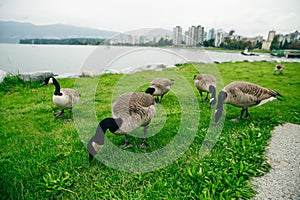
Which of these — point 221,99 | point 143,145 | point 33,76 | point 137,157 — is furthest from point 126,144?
point 33,76

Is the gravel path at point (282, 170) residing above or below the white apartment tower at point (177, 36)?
below

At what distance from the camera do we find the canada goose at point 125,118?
309 centimetres

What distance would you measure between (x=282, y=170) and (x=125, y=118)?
287cm

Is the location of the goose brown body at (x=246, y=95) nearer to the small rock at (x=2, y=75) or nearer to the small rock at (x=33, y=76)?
the small rock at (x=33, y=76)

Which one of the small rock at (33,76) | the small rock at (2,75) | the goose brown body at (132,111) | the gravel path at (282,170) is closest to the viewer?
the gravel path at (282,170)

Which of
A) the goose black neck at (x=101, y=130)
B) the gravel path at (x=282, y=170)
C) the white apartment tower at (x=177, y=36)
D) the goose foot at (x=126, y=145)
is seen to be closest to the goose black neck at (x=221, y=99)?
the gravel path at (x=282, y=170)

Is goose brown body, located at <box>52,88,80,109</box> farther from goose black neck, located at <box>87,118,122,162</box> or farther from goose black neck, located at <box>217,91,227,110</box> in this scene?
goose black neck, located at <box>217,91,227,110</box>

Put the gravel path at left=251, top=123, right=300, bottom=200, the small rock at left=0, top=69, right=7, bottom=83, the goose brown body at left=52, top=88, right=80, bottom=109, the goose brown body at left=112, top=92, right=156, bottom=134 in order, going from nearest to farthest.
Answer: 1. the gravel path at left=251, top=123, right=300, bottom=200
2. the goose brown body at left=112, top=92, right=156, bottom=134
3. the goose brown body at left=52, top=88, right=80, bottom=109
4. the small rock at left=0, top=69, right=7, bottom=83

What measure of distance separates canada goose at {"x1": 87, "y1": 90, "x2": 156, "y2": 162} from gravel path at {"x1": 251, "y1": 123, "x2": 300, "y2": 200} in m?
2.19

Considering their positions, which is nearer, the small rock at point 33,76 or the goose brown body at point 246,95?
the goose brown body at point 246,95

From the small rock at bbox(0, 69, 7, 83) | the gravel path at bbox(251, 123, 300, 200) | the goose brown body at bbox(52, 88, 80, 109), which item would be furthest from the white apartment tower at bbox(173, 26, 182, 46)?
the small rock at bbox(0, 69, 7, 83)

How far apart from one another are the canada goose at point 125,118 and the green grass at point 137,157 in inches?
18.4

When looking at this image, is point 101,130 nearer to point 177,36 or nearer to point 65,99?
point 65,99

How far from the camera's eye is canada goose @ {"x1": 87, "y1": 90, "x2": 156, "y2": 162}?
3.09 m
